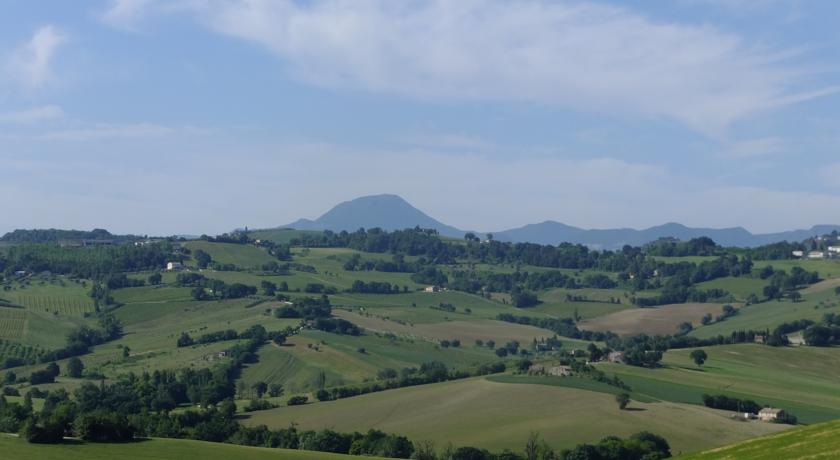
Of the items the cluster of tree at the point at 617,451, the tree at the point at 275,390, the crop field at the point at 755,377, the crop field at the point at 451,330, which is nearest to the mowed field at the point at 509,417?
the cluster of tree at the point at 617,451

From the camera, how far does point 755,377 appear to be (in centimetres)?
12850

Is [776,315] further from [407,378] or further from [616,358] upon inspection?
[407,378]

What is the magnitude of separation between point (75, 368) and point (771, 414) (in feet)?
290

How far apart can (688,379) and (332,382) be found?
44664mm

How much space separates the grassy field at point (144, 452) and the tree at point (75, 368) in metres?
69.4

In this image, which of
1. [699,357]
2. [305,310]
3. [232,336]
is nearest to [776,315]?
[699,357]

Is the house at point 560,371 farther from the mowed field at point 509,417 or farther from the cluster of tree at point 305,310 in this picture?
the cluster of tree at point 305,310

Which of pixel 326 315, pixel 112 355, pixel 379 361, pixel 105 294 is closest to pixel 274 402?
pixel 379 361

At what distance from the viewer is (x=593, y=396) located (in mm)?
106062

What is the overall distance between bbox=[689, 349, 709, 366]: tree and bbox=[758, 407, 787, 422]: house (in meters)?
34.6

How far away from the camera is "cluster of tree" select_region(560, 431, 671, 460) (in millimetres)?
78188

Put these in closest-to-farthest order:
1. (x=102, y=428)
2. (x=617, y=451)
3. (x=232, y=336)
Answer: (x=102, y=428)
(x=617, y=451)
(x=232, y=336)

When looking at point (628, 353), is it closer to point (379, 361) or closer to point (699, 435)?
point (379, 361)

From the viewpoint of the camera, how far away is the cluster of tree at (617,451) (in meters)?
78.2
